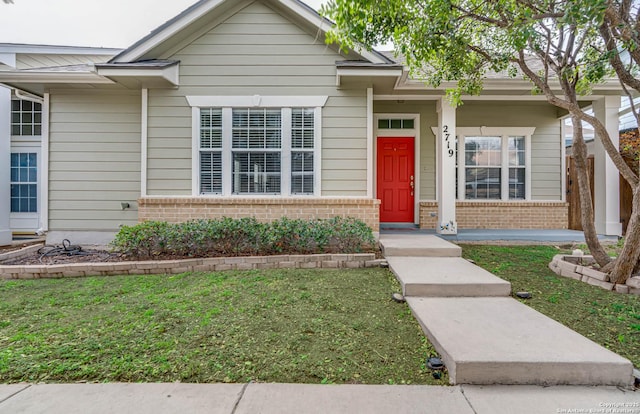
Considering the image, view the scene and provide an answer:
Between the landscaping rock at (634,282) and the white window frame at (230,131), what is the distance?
463cm

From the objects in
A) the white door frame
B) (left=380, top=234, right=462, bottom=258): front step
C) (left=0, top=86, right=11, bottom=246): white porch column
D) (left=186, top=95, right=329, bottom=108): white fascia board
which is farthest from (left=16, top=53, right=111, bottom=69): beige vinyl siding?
(left=380, top=234, right=462, bottom=258): front step

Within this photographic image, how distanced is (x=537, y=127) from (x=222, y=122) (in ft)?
25.9

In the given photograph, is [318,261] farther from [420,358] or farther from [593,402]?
[593,402]

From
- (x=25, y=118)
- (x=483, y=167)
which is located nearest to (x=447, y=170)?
(x=483, y=167)

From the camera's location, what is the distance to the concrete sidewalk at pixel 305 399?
1926 mm

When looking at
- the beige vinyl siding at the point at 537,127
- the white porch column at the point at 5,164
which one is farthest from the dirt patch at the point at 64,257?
the beige vinyl siding at the point at 537,127

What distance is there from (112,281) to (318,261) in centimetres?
302

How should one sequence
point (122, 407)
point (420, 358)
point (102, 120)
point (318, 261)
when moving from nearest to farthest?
point (122, 407), point (420, 358), point (318, 261), point (102, 120)

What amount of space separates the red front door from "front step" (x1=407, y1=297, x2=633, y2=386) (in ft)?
17.1

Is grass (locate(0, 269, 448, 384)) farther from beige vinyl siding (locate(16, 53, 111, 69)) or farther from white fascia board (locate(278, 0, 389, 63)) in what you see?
beige vinyl siding (locate(16, 53, 111, 69))

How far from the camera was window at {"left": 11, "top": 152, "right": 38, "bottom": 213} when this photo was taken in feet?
28.7

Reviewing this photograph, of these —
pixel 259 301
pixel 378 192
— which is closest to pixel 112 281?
pixel 259 301

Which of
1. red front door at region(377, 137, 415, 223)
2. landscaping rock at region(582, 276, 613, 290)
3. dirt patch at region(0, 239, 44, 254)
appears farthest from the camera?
red front door at region(377, 137, 415, 223)

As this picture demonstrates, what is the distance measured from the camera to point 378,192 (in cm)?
827
